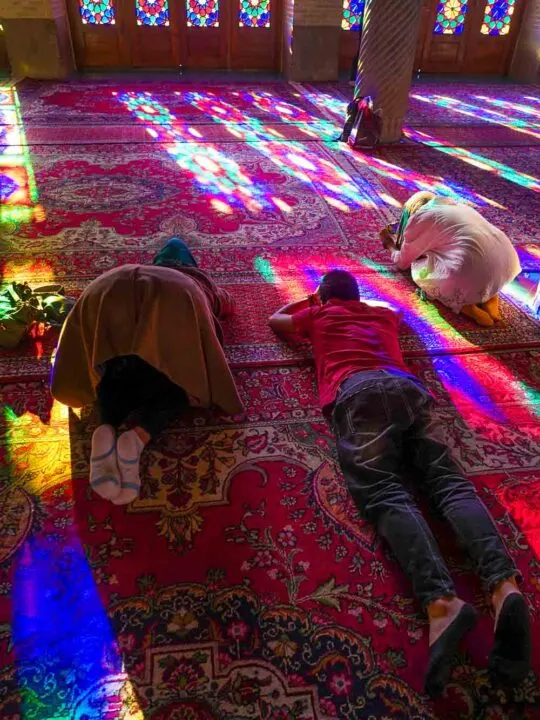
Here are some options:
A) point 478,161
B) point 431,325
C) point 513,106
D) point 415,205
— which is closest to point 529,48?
point 513,106

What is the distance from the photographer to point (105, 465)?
66.2 inches

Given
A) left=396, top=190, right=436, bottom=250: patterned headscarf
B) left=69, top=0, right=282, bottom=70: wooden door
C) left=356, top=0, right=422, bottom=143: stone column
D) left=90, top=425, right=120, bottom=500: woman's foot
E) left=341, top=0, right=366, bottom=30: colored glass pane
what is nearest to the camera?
left=90, top=425, right=120, bottom=500: woman's foot

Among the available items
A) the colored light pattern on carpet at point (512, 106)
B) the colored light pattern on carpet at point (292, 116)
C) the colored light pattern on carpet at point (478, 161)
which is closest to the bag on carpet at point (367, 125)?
the colored light pattern on carpet at point (292, 116)

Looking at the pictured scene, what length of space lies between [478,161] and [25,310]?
13.6ft

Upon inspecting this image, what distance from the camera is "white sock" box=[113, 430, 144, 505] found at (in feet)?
5.41

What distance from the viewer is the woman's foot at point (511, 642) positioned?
48.3 inches

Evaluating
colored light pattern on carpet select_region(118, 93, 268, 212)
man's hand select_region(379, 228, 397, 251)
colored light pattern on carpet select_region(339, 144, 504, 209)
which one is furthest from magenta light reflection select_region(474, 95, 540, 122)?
man's hand select_region(379, 228, 397, 251)

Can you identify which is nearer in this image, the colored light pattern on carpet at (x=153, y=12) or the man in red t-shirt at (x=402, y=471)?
the man in red t-shirt at (x=402, y=471)

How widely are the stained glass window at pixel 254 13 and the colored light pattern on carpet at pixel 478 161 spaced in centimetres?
373

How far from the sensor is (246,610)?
4.61ft

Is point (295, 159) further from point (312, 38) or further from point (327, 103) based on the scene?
point (312, 38)

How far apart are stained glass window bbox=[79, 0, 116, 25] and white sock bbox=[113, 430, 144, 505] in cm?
784

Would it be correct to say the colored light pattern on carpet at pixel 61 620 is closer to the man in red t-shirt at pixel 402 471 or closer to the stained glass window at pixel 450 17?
the man in red t-shirt at pixel 402 471

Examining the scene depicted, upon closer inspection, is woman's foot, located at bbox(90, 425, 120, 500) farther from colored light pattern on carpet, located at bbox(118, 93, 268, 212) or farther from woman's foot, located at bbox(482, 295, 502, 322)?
colored light pattern on carpet, located at bbox(118, 93, 268, 212)
